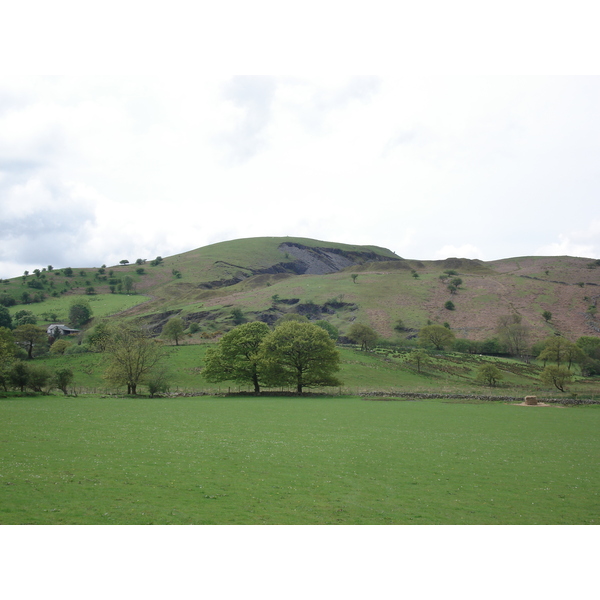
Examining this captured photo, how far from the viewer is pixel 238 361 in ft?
219

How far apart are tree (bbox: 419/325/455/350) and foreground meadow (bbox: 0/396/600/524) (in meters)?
80.7

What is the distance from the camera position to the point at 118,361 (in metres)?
61.7

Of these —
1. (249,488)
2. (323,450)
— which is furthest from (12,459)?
(323,450)

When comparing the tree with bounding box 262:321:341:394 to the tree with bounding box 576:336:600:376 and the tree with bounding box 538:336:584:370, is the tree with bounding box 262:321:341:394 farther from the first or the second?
the tree with bounding box 576:336:600:376

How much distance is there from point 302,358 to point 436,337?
6125 cm

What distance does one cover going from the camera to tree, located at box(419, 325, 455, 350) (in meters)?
114

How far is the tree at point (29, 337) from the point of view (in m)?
86.8

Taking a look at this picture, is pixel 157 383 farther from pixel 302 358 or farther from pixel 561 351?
pixel 561 351

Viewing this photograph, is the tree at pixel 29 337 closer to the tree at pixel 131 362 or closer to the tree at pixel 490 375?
the tree at pixel 131 362

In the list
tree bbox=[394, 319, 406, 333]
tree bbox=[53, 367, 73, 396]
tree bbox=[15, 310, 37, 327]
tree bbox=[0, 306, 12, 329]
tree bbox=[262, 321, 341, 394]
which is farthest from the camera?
tree bbox=[15, 310, 37, 327]

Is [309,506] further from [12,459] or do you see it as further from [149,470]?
[12,459]

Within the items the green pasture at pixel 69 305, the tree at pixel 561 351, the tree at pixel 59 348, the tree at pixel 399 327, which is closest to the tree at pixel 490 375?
the tree at pixel 561 351

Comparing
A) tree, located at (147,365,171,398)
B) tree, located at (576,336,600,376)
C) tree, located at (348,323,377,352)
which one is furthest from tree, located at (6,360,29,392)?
tree, located at (576,336,600,376)

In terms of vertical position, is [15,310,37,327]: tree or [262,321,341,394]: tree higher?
[15,310,37,327]: tree
